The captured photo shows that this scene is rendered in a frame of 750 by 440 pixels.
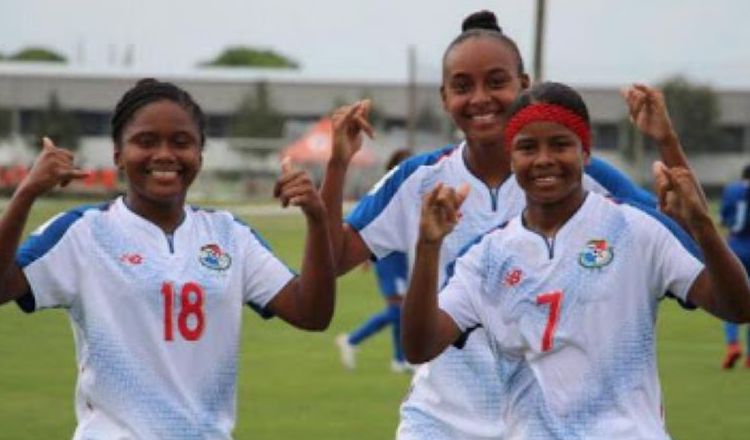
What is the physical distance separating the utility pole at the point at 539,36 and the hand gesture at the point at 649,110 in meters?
16.5

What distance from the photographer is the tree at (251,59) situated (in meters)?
120

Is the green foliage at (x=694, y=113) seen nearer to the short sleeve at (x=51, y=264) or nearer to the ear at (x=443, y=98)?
the ear at (x=443, y=98)

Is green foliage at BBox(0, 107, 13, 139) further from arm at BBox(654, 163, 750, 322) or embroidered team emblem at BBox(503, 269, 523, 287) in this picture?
arm at BBox(654, 163, 750, 322)

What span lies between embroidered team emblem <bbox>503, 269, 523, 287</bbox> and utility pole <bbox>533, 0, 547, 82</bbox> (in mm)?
17039

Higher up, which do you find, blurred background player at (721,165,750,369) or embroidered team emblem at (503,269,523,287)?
embroidered team emblem at (503,269,523,287)

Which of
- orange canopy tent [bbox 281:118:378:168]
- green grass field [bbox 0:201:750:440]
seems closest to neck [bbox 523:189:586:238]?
green grass field [bbox 0:201:750:440]

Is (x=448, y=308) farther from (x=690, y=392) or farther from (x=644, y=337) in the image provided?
(x=690, y=392)

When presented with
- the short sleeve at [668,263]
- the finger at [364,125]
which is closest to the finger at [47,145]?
the finger at [364,125]

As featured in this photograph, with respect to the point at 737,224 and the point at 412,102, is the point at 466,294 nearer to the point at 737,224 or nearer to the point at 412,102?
the point at 737,224

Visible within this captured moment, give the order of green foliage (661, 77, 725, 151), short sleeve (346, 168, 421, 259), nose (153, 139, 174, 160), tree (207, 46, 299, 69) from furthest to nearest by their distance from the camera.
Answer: tree (207, 46, 299, 69) < green foliage (661, 77, 725, 151) < short sleeve (346, 168, 421, 259) < nose (153, 139, 174, 160)

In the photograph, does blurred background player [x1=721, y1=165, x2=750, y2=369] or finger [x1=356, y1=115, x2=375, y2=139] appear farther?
blurred background player [x1=721, y1=165, x2=750, y2=369]

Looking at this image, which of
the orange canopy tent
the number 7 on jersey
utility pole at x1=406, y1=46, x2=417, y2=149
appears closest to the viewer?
the number 7 on jersey

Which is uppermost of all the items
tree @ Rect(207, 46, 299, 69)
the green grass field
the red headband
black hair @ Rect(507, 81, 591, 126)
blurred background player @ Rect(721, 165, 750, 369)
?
black hair @ Rect(507, 81, 591, 126)

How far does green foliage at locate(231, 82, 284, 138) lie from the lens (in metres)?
85.9
